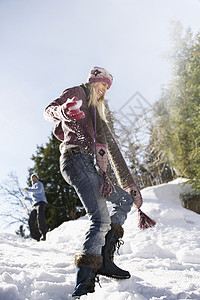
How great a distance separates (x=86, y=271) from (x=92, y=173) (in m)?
0.63

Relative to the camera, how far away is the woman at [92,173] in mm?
1537

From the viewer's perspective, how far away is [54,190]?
14.4 meters

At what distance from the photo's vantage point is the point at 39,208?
6.43 meters

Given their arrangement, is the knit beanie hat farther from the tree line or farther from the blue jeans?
the tree line

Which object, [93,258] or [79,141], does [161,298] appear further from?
[79,141]

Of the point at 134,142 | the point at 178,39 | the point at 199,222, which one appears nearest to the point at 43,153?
the point at 134,142

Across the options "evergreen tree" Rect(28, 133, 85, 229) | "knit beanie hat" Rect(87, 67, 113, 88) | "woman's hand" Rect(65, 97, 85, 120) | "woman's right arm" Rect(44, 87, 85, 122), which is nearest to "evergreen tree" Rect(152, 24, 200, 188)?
"knit beanie hat" Rect(87, 67, 113, 88)

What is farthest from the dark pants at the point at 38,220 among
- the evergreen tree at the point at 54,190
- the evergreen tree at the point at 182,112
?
the evergreen tree at the point at 54,190

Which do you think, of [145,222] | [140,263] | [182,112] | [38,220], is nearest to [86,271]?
[145,222]

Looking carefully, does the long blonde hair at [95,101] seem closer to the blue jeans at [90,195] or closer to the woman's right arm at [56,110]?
the woman's right arm at [56,110]

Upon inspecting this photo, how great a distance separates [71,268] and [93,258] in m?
0.95

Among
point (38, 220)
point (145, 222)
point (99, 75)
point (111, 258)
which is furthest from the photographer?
point (38, 220)

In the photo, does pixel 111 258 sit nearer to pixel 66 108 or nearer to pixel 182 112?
pixel 66 108

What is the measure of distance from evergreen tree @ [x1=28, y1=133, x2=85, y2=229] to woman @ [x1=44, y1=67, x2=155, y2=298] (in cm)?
1151
